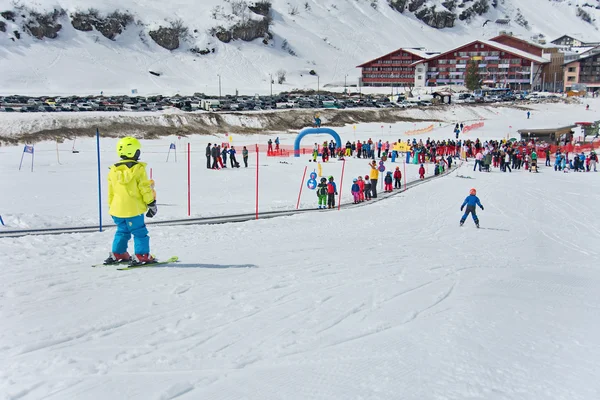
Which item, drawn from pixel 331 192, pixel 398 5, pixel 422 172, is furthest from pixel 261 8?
pixel 331 192

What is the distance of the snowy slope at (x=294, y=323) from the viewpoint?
4758 mm

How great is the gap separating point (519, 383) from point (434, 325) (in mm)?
1360

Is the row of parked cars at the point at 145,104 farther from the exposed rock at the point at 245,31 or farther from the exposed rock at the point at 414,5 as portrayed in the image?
the exposed rock at the point at 414,5

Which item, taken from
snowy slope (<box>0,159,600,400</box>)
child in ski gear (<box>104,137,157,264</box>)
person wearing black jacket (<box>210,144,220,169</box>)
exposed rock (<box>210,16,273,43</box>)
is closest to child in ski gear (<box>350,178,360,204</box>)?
snowy slope (<box>0,159,600,400</box>)

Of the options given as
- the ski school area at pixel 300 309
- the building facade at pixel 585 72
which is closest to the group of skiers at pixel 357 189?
the ski school area at pixel 300 309

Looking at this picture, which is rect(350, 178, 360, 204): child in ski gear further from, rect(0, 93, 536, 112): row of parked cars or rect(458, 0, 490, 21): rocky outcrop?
rect(458, 0, 490, 21): rocky outcrop

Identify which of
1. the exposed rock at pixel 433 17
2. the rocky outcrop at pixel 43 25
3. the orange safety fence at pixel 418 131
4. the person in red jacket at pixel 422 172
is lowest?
the person in red jacket at pixel 422 172

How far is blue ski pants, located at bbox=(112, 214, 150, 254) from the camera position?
25.9ft

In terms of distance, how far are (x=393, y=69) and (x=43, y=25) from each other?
70.1 m

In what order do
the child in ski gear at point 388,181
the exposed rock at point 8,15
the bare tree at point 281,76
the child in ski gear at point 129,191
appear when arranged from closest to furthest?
the child in ski gear at point 129,191 → the child in ski gear at point 388,181 → the exposed rock at point 8,15 → the bare tree at point 281,76

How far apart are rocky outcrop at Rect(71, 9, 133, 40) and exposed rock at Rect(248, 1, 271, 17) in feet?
126

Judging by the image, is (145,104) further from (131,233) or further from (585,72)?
(585,72)

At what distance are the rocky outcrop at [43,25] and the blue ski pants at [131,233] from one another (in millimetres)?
110421

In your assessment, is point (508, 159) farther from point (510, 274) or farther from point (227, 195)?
point (510, 274)
